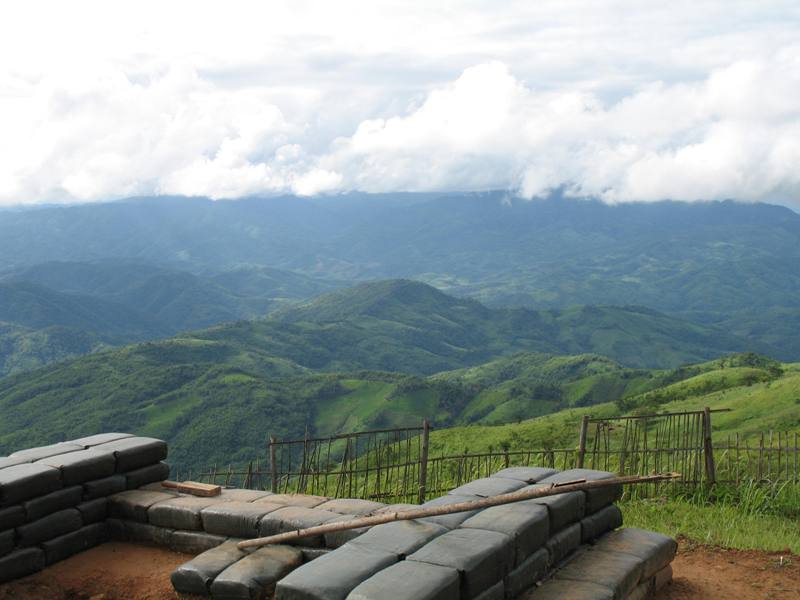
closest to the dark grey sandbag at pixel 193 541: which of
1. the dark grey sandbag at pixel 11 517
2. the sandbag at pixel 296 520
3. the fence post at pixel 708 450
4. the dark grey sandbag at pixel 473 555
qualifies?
the sandbag at pixel 296 520

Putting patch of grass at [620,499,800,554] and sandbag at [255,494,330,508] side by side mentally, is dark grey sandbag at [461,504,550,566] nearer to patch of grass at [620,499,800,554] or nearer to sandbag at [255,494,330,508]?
sandbag at [255,494,330,508]

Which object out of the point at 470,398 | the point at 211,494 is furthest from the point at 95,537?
the point at 470,398

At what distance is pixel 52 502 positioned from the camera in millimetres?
9008

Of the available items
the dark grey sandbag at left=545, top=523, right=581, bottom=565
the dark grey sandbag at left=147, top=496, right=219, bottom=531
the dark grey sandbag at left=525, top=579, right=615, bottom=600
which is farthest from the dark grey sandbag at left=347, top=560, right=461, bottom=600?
the dark grey sandbag at left=147, top=496, right=219, bottom=531

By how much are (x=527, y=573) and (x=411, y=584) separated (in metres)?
1.72

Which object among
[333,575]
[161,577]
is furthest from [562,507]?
[161,577]

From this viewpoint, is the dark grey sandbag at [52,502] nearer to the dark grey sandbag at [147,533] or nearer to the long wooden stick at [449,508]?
the dark grey sandbag at [147,533]

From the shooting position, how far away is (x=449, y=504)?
7.59 metres

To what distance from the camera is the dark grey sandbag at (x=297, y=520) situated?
7.99 meters

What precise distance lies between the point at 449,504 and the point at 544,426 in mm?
42789

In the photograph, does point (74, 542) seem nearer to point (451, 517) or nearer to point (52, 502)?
point (52, 502)

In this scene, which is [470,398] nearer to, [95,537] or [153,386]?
[153,386]

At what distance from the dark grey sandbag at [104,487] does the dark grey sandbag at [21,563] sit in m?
0.93

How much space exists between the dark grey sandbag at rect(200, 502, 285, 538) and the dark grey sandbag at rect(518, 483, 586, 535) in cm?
316
